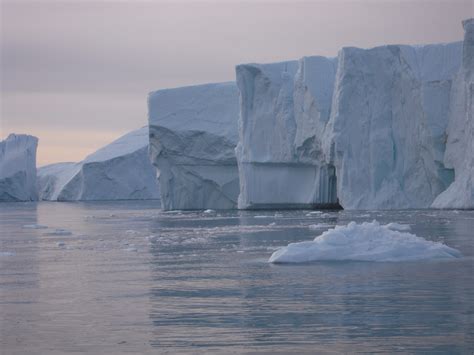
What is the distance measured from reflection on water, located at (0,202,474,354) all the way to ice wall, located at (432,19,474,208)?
1142 cm

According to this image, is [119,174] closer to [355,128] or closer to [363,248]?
[355,128]

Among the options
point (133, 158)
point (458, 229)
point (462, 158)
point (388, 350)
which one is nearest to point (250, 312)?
point (388, 350)

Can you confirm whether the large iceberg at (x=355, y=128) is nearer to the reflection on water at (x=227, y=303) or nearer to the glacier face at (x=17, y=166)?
the reflection on water at (x=227, y=303)

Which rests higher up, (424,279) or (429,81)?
(429,81)

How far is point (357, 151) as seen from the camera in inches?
1198

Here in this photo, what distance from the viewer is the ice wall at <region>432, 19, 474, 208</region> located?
26.4 meters

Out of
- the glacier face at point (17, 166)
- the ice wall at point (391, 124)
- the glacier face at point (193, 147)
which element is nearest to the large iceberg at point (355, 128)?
the ice wall at point (391, 124)

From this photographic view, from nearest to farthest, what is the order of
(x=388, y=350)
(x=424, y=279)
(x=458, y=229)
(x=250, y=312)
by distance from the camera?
(x=388, y=350), (x=250, y=312), (x=424, y=279), (x=458, y=229)

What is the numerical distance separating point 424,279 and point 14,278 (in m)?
5.18

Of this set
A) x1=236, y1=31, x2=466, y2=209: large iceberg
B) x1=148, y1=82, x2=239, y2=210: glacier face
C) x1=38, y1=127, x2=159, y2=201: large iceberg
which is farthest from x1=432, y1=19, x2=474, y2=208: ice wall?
x1=38, y1=127, x2=159, y2=201: large iceberg

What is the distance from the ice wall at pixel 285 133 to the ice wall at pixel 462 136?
522cm

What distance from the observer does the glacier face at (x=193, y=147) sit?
3622 centimetres

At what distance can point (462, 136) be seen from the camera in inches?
1094

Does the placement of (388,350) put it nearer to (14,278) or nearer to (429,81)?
(14,278)
